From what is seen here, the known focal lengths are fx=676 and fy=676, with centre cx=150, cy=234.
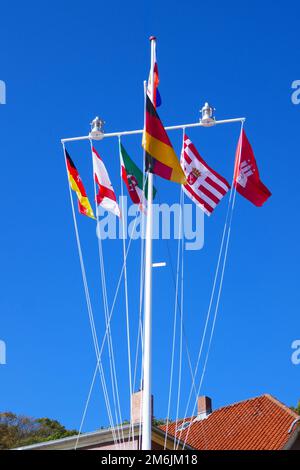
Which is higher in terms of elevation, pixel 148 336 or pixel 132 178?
pixel 132 178

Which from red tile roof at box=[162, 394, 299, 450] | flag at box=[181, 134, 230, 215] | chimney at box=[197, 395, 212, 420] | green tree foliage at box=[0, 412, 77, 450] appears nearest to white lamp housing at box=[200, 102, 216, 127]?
flag at box=[181, 134, 230, 215]

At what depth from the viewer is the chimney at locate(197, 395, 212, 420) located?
31002mm

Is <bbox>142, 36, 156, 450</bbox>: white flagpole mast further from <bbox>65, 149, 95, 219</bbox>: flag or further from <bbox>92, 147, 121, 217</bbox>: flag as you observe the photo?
<bbox>65, 149, 95, 219</bbox>: flag

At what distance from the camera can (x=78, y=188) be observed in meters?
15.4

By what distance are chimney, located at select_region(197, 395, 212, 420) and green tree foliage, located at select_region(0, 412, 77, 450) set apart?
Result: 23314 mm

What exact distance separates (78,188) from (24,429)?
45475 mm

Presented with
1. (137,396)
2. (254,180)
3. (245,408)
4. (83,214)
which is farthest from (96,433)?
(245,408)

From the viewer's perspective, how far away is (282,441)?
87.0 ft

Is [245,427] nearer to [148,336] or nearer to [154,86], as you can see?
[148,336]

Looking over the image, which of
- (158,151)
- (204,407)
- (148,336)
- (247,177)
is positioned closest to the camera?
(148,336)

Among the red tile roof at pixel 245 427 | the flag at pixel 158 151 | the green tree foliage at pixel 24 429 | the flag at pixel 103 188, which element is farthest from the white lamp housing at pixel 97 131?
the green tree foliage at pixel 24 429

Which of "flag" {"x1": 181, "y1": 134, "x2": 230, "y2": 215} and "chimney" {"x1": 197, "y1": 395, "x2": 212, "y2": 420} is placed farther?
"chimney" {"x1": 197, "y1": 395, "x2": 212, "y2": 420}

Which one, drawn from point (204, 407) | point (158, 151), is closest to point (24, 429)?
point (204, 407)

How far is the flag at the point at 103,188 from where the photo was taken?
48.6 ft
